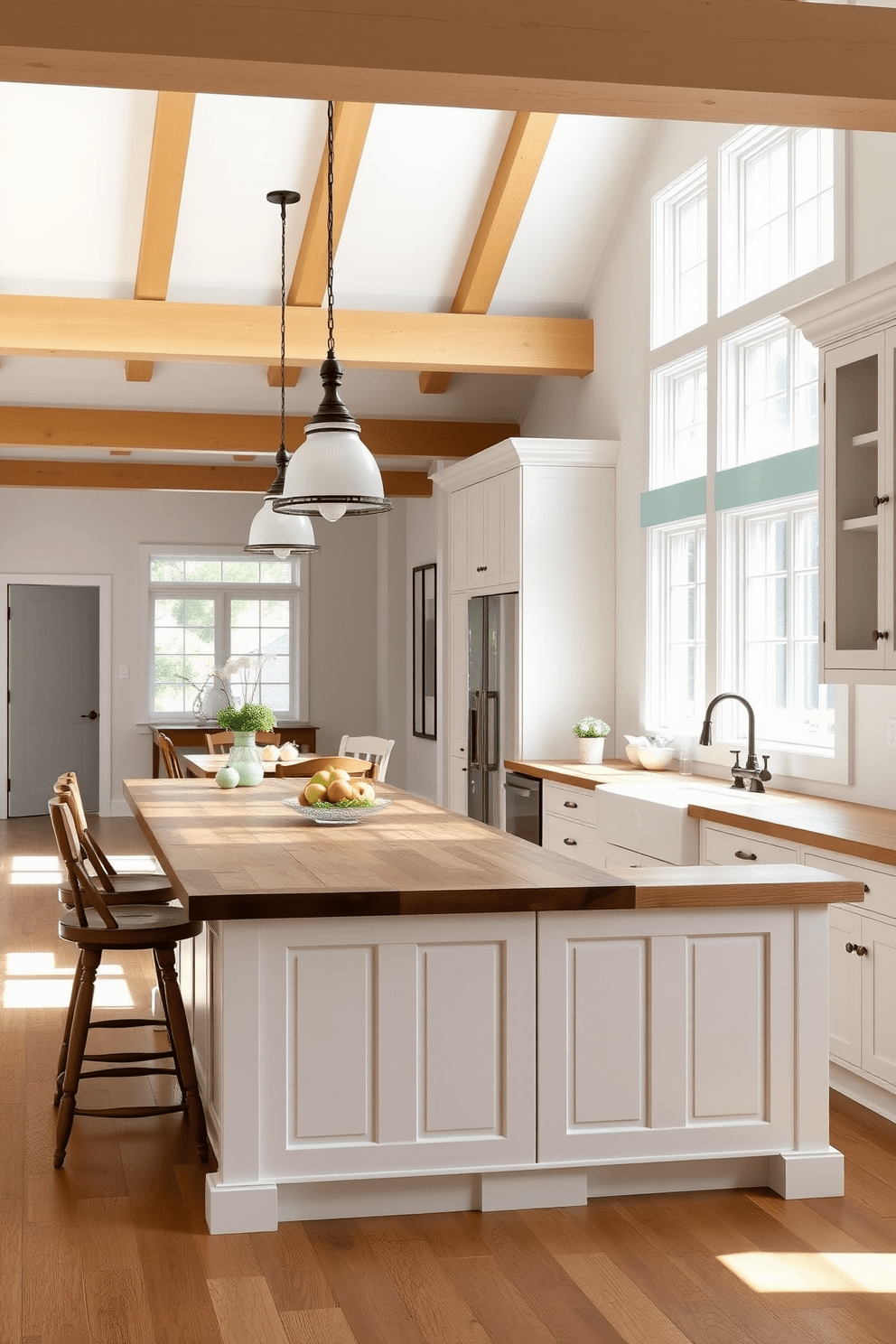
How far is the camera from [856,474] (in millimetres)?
4238

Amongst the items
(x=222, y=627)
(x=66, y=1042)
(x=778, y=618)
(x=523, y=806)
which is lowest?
(x=66, y=1042)

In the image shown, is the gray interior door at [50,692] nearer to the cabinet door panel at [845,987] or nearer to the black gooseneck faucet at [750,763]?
the black gooseneck faucet at [750,763]

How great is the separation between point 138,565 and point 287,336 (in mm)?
5206

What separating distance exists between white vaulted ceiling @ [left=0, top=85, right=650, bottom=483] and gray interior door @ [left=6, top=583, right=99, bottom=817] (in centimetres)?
492

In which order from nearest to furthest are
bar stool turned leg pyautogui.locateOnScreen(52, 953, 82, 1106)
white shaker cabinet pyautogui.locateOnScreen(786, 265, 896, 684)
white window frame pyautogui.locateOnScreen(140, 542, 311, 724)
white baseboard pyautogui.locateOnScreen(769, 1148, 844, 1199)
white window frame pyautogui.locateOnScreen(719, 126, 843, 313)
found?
white baseboard pyautogui.locateOnScreen(769, 1148, 844, 1199)
bar stool turned leg pyautogui.locateOnScreen(52, 953, 82, 1106)
white shaker cabinet pyautogui.locateOnScreen(786, 265, 896, 684)
white window frame pyautogui.locateOnScreen(719, 126, 843, 313)
white window frame pyautogui.locateOnScreen(140, 542, 311, 724)

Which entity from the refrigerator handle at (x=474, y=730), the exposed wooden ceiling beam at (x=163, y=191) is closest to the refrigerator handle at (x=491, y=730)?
the refrigerator handle at (x=474, y=730)

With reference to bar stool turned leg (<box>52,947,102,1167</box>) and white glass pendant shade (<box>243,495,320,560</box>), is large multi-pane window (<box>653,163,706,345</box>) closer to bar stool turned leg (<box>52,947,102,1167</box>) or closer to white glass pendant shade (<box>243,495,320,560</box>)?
white glass pendant shade (<box>243,495,320,560</box>)

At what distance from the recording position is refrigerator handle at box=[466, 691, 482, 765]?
759 centimetres

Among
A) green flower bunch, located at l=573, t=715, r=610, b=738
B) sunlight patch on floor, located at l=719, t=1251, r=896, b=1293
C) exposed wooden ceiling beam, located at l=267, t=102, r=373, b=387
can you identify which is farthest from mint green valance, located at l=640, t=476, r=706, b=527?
sunlight patch on floor, located at l=719, t=1251, r=896, b=1293

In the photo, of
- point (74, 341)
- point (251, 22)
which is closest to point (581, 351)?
point (74, 341)

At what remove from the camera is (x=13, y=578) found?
1159 centimetres

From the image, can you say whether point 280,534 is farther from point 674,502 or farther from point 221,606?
point 221,606

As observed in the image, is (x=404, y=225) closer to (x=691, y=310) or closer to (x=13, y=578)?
(x=691, y=310)

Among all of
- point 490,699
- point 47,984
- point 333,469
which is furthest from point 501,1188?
point 490,699
